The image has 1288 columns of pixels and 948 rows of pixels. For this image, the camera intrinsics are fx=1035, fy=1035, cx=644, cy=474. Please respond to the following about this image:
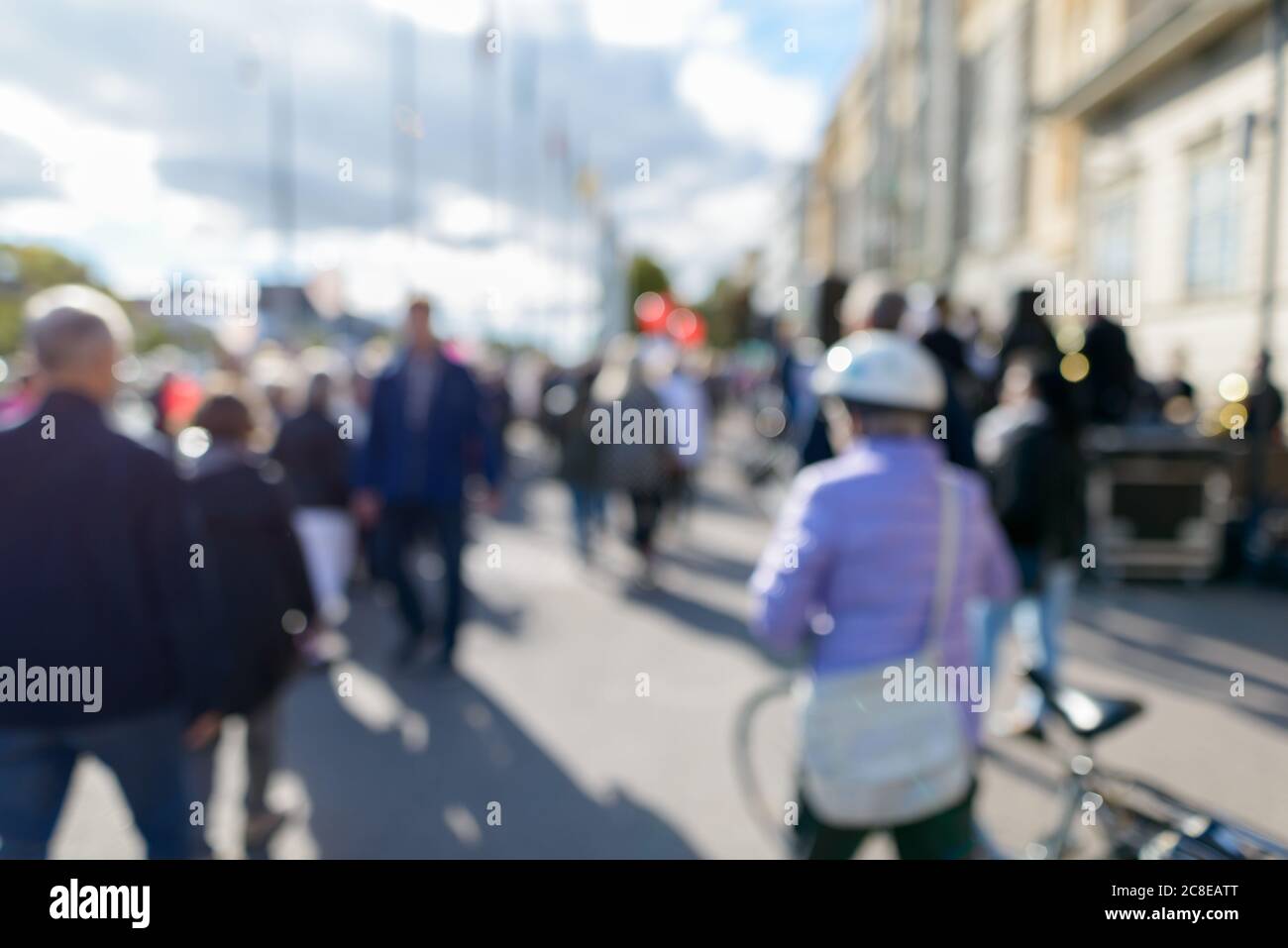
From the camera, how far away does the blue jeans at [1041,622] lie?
4949mm

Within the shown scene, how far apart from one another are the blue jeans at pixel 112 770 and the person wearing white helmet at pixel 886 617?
1.70 meters

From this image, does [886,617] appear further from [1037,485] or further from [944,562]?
[1037,485]

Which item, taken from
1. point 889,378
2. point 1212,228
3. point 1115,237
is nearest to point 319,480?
point 889,378

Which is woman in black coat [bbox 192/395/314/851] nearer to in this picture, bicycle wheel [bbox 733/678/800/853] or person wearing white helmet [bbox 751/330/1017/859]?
bicycle wheel [bbox 733/678/800/853]

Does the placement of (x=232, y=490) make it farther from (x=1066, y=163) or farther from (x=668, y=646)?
(x=1066, y=163)

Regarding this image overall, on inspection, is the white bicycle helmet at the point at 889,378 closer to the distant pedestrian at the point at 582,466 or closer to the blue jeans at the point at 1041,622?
the blue jeans at the point at 1041,622

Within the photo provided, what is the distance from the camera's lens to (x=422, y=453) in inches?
243

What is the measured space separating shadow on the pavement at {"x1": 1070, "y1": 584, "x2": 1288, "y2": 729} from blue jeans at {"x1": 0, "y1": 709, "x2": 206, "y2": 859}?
16.8ft

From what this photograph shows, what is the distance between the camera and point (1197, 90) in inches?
542

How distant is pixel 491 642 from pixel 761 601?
4796mm

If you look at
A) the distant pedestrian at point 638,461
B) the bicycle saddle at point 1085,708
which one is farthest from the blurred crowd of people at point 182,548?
the bicycle saddle at point 1085,708

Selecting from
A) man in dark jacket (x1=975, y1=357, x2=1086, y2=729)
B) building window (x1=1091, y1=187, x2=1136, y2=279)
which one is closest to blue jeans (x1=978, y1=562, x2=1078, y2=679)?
man in dark jacket (x1=975, y1=357, x2=1086, y2=729)

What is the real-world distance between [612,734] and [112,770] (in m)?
2.81
